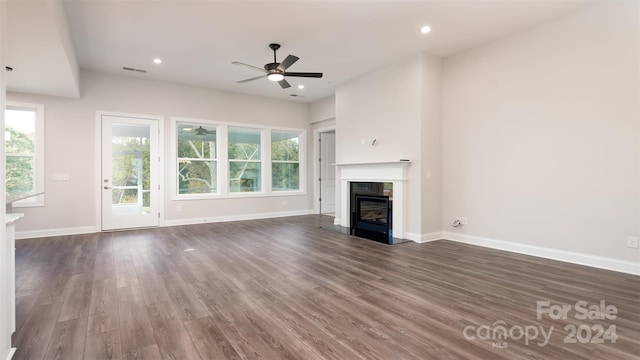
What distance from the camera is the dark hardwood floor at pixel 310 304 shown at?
6.47ft

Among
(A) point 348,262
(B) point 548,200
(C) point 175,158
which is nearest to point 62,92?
(C) point 175,158

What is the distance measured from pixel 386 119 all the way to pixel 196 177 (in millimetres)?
4442

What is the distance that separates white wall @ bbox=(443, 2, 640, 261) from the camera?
347cm

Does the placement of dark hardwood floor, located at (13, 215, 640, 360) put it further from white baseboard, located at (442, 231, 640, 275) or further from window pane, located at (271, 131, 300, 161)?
window pane, located at (271, 131, 300, 161)

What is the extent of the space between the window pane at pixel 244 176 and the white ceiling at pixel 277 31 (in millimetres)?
2540

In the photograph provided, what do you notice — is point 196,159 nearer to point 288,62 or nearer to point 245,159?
point 245,159

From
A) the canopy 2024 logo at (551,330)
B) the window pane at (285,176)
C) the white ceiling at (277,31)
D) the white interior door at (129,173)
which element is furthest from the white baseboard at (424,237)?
the white interior door at (129,173)

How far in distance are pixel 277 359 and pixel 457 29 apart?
448 cm

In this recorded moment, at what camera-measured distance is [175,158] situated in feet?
22.1

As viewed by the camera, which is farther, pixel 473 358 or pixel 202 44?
pixel 202 44

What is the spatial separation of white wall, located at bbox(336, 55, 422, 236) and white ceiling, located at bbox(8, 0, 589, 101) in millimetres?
316

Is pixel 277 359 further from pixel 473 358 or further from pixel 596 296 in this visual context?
pixel 596 296

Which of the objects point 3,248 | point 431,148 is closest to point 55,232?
point 3,248

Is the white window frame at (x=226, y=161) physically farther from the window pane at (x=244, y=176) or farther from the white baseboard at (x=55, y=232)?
the white baseboard at (x=55, y=232)
